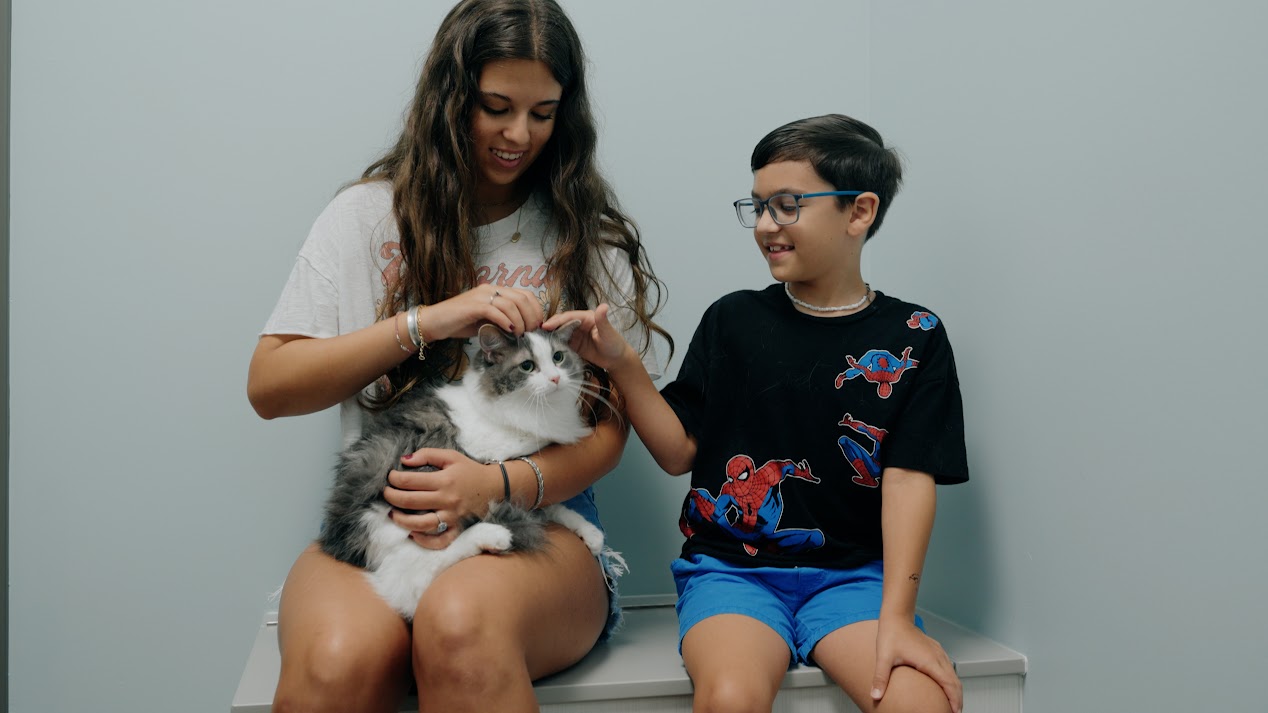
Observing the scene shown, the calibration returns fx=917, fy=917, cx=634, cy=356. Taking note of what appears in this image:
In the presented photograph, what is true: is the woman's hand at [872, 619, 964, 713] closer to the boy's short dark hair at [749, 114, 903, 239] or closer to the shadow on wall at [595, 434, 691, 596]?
the boy's short dark hair at [749, 114, 903, 239]

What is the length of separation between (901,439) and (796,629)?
34 centimetres

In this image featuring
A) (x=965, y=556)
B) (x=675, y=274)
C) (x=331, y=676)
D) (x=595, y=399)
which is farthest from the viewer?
(x=675, y=274)

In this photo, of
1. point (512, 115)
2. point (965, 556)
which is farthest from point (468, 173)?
point (965, 556)

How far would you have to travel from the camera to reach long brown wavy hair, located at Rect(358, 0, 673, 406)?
143cm

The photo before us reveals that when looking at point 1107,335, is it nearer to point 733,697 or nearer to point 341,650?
point 733,697

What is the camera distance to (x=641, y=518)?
2008mm

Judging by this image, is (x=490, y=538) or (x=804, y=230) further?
(x=804, y=230)

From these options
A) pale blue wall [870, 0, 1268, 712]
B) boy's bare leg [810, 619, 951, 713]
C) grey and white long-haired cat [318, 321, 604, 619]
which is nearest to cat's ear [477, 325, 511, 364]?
grey and white long-haired cat [318, 321, 604, 619]

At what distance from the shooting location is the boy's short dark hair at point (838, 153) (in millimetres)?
1439

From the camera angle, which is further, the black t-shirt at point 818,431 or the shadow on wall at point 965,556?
the shadow on wall at point 965,556

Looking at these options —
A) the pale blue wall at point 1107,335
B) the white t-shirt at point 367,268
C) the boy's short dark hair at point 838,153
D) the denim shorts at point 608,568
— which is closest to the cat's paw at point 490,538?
the denim shorts at point 608,568

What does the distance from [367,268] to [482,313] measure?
319 millimetres

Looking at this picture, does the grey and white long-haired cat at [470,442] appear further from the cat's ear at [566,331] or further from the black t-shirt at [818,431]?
the black t-shirt at [818,431]

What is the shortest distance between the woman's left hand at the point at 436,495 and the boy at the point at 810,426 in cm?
25
